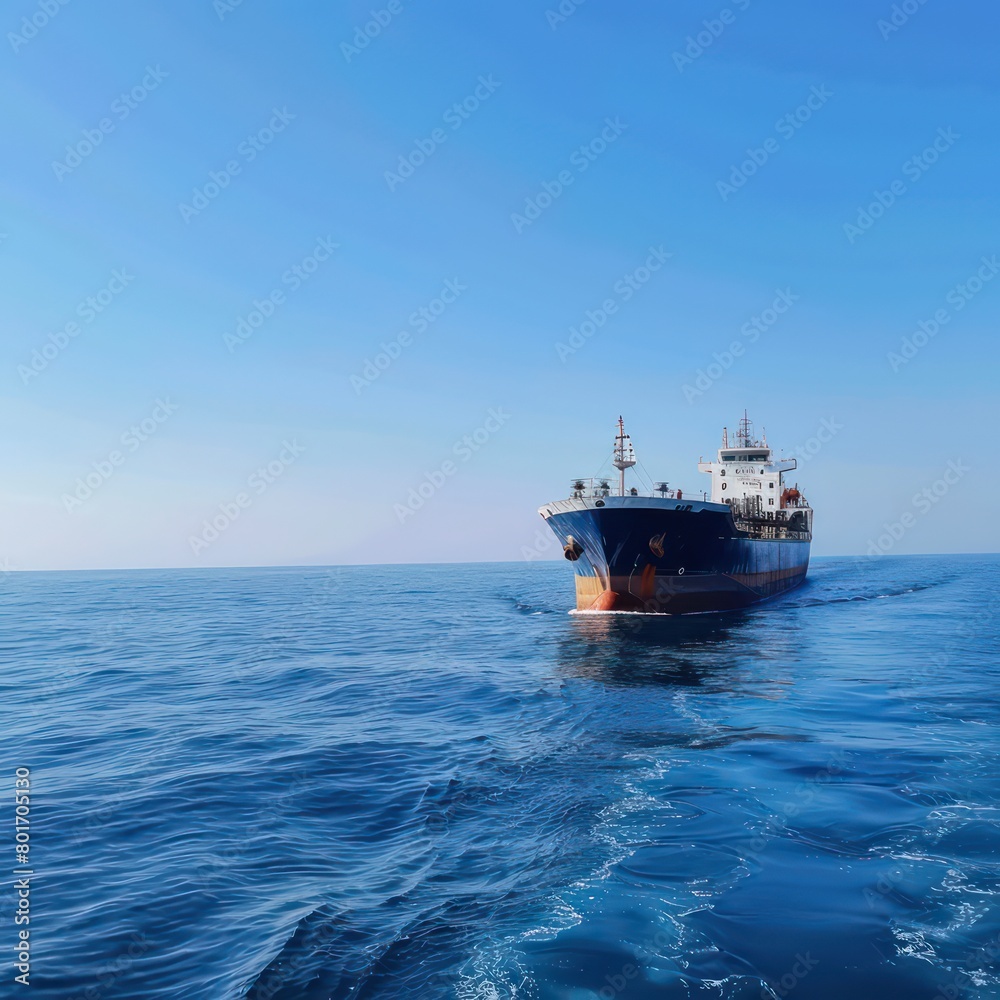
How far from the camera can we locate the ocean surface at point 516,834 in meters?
7.25

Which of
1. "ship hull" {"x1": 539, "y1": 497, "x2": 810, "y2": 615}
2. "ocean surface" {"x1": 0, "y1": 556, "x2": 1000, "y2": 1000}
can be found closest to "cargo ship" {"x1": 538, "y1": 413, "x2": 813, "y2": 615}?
"ship hull" {"x1": 539, "y1": 497, "x2": 810, "y2": 615}

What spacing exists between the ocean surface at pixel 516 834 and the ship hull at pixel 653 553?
41.7ft

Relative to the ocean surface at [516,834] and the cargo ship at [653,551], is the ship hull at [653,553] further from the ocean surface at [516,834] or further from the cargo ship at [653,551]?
the ocean surface at [516,834]

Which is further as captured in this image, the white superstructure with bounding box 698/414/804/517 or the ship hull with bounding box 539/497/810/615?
the white superstructure with bounding box 698/414/804/517

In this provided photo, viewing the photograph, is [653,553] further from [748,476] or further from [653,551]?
[748,476]

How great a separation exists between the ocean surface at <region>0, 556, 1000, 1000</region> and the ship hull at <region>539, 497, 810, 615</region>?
1270 centimetres

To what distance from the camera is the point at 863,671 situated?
985 inches

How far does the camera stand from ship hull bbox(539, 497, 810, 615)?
122 feet

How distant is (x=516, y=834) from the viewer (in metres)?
10.8

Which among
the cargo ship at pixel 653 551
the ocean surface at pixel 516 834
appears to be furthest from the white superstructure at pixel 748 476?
the ocean surface at pixel 516 834

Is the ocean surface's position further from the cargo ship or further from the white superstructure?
the white superstructure

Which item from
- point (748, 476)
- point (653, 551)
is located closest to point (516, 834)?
point (653, 551)

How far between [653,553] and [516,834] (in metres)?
28.6

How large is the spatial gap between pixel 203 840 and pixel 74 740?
367 inches
